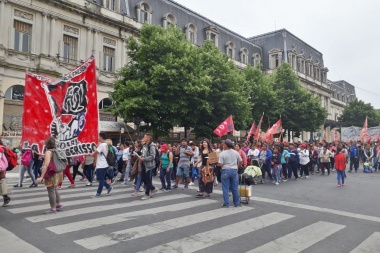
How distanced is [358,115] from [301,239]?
61854 millimetres

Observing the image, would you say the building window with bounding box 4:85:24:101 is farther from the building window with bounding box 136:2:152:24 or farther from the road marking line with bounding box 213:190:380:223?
the road marking line with bounding box 213:190:380:223

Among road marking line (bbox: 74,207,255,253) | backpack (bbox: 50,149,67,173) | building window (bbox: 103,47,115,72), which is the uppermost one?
building window (bbox: 103,47,115,72)

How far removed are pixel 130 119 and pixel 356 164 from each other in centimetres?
1484

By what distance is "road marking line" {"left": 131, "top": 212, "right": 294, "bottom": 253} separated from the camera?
4.95m

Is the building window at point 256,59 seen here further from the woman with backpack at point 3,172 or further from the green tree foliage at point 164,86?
the woman with backpack at point 3,172

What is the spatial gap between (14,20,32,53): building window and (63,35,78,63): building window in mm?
2755

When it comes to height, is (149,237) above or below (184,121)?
below

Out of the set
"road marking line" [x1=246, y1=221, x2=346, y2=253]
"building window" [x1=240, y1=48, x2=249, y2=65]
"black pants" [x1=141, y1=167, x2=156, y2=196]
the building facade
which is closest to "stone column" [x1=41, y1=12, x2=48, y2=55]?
the building facade

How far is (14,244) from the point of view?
5023mm

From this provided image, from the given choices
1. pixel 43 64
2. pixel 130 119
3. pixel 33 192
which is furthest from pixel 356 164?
pixel 43 64

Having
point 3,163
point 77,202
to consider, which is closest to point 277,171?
point 77,202

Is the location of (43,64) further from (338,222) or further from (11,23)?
(338,222)

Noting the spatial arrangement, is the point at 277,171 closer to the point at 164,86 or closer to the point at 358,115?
the point at 164,86

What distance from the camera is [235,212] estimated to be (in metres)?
7.51
